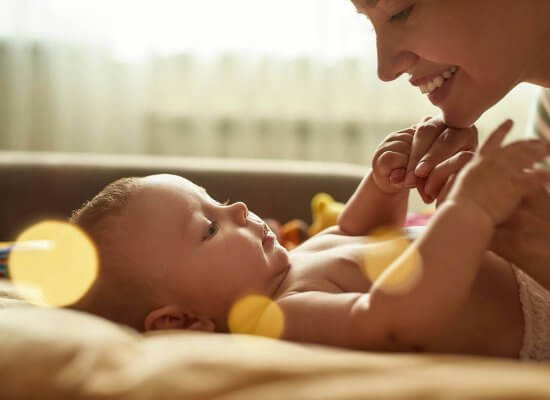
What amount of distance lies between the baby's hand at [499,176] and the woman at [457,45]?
0.84 feet

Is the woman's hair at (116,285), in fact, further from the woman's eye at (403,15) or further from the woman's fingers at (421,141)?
the woman's eye at (403,15)

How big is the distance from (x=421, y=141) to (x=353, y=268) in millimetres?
257

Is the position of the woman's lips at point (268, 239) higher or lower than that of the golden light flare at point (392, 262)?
lower

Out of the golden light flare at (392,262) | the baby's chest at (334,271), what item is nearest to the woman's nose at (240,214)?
the baby's chest at (334,271)

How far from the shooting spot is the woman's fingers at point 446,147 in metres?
1.02

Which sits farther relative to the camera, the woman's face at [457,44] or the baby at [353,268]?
the woman's face at [457,44]

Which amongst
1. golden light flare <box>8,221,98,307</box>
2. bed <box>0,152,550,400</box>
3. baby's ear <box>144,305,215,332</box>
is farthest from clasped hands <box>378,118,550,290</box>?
golden light flare <box>8,221,98,307</box>

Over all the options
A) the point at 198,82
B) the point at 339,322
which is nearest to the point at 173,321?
the point at 339,322

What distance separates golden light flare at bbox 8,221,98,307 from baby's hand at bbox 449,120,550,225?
634 mm

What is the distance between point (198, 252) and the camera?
108 centimetres

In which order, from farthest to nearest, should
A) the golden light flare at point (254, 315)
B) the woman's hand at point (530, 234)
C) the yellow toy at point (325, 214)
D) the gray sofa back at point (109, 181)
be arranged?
the gray sofa back at point (109, 181), the yellow toy at point (325, 214), the golden light flare at point (254, 315), the woman's hand at point (530, 234)

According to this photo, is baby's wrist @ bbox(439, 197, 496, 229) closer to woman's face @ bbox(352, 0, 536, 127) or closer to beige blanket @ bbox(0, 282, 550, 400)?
beige blanket @ bbox(0, 282, 550, 400)

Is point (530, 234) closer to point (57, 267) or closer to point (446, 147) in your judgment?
point (446, 147)

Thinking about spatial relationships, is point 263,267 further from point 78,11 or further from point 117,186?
point 78,11
